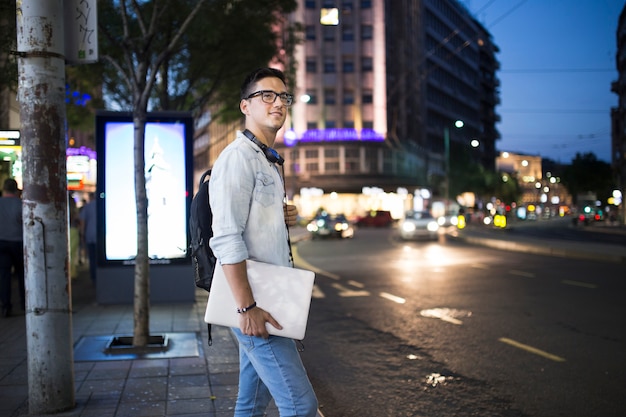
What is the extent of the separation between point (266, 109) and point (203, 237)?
0.63 m

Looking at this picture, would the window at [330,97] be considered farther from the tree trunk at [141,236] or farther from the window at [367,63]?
the tree trunk at [141,236]

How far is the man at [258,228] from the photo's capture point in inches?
107

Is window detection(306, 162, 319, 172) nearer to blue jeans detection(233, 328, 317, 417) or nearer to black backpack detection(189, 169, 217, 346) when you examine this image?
black backpack detection(189, 169, 217, 346)

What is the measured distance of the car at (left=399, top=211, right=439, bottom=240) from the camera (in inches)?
1259

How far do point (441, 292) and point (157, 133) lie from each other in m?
5.73

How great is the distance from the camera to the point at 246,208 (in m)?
2.77

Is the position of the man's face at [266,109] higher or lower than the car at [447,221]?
higher

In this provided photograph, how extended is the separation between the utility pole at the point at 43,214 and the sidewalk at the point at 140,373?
0.29 m

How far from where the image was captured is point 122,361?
6.51m

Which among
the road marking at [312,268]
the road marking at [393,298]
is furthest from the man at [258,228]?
the road marking at [312,268]

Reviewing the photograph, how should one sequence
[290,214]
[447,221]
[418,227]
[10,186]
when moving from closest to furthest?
[290,214], [10,186], [418,227], [447,221]

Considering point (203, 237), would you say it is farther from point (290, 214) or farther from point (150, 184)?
point (150, 184)

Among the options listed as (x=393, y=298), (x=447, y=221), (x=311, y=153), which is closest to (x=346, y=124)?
(x=311, y=153)

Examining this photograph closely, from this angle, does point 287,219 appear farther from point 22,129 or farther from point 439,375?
point 439,375
